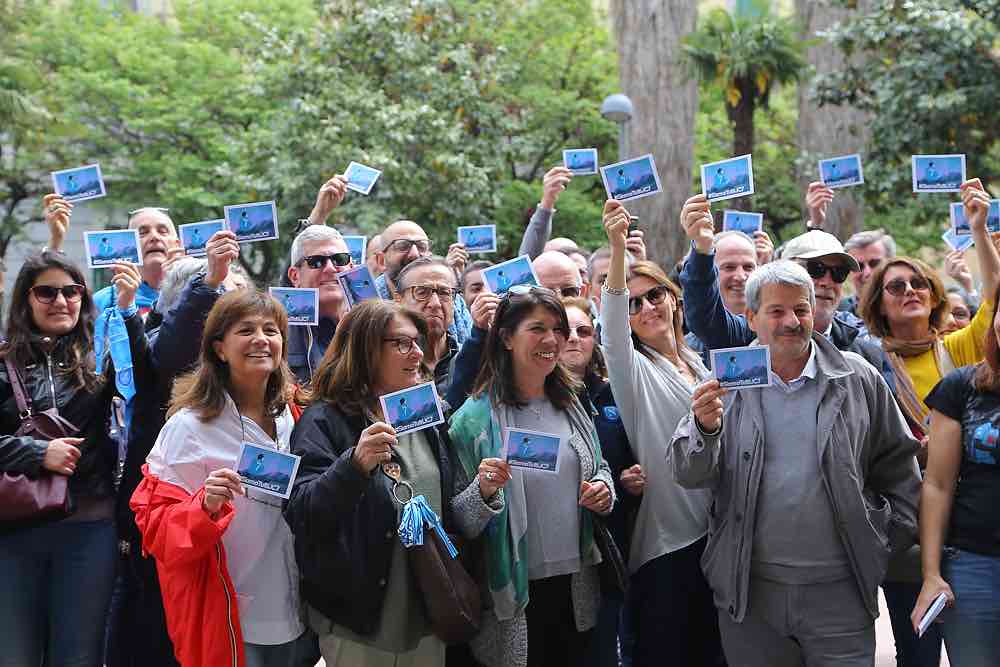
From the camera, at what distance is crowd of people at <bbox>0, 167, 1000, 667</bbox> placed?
4.16m

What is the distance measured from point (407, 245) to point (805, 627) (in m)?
3.12

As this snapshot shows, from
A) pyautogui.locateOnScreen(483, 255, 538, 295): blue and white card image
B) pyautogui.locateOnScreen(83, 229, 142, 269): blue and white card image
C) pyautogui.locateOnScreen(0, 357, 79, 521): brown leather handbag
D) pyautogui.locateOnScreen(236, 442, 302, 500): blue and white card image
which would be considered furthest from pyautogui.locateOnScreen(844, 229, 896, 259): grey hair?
pyautogui.locateOnScreen(0, 357, 79, 521): brown leather handbag

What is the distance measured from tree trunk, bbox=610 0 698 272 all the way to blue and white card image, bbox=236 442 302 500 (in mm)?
10468

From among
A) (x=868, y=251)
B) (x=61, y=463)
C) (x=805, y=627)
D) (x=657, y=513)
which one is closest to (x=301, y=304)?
(x=61, y=463)

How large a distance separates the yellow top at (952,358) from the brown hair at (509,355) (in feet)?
5.81

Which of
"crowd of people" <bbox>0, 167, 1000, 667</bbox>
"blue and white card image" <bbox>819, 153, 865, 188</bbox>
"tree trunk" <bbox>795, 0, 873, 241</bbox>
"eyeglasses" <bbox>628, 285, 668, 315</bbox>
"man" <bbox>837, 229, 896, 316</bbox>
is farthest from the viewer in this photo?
"tree trunk" <bbox>795, 0, 873, 241</bbox>

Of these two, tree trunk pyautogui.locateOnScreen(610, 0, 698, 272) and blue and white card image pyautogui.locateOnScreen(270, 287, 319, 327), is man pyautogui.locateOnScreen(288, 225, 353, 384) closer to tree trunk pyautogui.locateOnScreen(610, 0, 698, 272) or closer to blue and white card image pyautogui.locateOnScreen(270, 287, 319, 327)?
blue and white card image pyautogui.locateOnScreen(270, 287, 319, 327)

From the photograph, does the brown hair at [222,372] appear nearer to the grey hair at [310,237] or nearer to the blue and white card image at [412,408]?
the blue and white card image at [412,408]

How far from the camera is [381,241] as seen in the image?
6.75 m

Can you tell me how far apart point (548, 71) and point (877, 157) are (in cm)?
835

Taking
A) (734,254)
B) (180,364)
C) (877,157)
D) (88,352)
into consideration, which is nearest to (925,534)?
(734,254)

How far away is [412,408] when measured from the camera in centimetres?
407

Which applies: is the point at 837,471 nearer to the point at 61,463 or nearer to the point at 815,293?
the point at 815,293

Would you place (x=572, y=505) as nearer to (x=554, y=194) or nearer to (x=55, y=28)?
(x=554, y=194)
